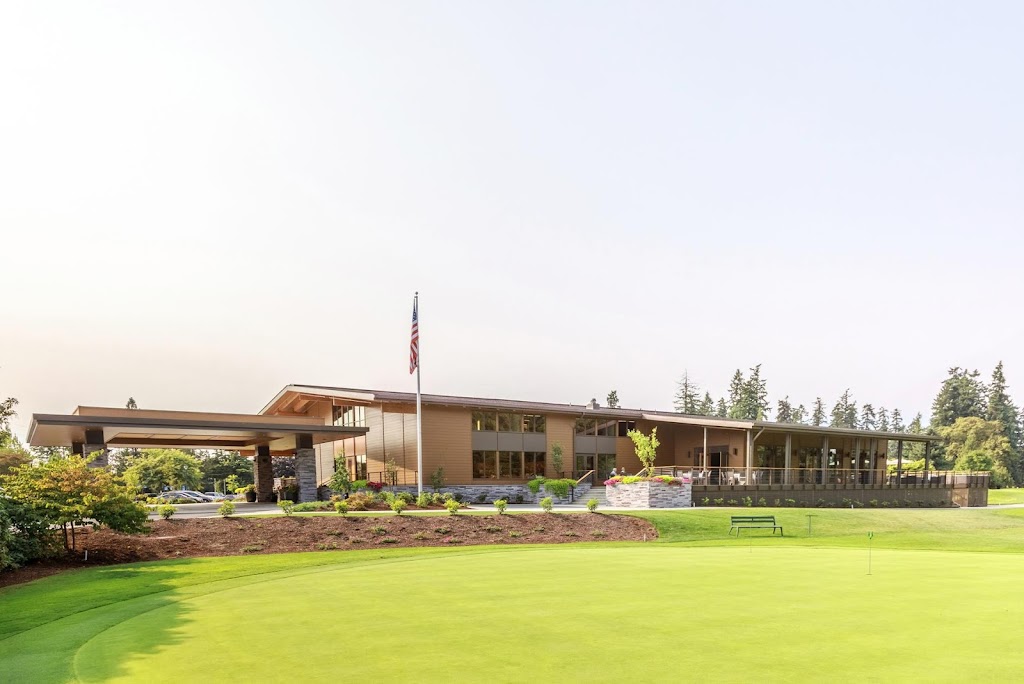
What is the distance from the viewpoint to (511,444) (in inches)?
1435

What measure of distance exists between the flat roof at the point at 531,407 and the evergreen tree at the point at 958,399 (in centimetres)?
6718

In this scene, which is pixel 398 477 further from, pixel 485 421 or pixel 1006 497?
pixel 1006 497

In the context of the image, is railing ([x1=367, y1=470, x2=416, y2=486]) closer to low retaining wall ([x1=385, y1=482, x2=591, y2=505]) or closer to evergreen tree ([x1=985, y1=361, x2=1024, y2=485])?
low retaining wall ([x1=385, y1=482, x2=591, y2=505])

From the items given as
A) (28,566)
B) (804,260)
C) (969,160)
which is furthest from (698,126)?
(28,566)

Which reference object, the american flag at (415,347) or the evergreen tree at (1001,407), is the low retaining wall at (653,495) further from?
the evergreen tree at (1001,407)

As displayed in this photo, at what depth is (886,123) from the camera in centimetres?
1973

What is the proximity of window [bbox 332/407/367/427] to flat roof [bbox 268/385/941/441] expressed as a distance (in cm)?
102

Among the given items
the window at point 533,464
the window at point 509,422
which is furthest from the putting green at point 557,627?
the window at point 533,464

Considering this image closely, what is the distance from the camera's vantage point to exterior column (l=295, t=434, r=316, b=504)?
1209 inches

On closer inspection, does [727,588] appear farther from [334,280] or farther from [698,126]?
[334,280]

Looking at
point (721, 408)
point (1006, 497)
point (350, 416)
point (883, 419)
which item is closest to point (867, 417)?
point (883, 419)

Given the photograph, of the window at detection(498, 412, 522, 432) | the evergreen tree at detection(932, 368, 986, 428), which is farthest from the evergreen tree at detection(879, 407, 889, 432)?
the window at detection(498, 412, 522, 432)

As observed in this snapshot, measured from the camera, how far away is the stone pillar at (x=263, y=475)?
34406 millimetres

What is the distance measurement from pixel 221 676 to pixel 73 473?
13321 mm
